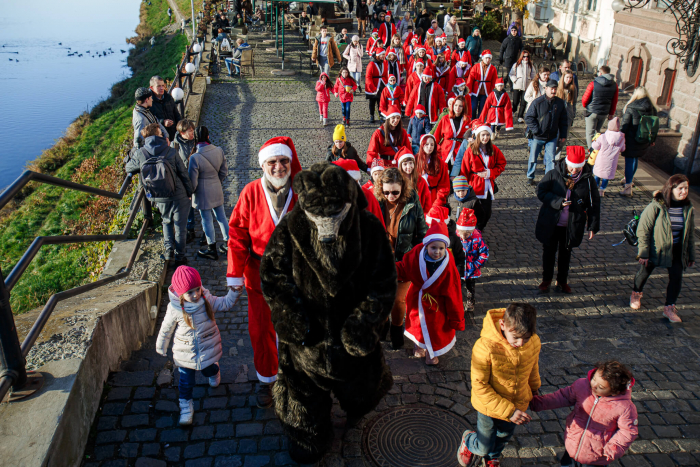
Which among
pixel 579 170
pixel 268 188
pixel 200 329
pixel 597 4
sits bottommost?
pixel 200 329

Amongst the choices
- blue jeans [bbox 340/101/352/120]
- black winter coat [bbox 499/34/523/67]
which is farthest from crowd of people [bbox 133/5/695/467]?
black winter coat [bbox 499/34/523/67]

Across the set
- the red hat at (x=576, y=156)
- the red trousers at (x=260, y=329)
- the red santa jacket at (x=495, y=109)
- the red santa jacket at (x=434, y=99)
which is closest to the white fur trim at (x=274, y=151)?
→ the red trousers at (x=260, y=329)

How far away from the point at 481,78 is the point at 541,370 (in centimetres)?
895

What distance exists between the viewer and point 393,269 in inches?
147

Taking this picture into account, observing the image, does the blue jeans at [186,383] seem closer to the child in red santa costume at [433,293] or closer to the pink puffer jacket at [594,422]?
the child in red santa costume at [433,293]

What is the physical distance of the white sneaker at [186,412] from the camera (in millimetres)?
4211

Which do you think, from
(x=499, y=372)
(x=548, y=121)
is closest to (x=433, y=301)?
(x=499, y=372)

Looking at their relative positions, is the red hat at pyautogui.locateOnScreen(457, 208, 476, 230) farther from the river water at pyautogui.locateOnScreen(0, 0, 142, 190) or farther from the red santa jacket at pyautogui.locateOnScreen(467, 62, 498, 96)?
the river water at pyautogui.locateOnScreen(0, 0, 142, 190)

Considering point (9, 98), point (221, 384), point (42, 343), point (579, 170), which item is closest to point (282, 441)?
point (221, 384)

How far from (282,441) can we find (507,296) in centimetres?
358

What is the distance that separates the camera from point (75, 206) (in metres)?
15.2

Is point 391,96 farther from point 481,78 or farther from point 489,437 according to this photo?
point 489,437

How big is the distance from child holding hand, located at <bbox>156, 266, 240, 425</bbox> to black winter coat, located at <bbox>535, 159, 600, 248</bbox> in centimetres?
389

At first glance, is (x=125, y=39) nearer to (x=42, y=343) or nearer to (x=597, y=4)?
(x=597, y=4)
